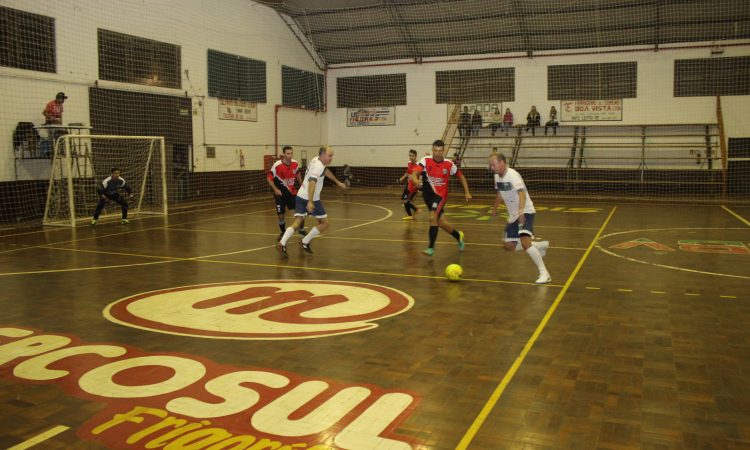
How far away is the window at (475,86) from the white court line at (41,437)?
3087cm

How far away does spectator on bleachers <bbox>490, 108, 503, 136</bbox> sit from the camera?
32625 mm

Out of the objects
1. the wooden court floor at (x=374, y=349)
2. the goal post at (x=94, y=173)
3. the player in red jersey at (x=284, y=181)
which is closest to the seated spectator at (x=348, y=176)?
the goal post at (x=94, y=173)

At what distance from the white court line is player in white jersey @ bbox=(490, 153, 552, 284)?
707 centimetres

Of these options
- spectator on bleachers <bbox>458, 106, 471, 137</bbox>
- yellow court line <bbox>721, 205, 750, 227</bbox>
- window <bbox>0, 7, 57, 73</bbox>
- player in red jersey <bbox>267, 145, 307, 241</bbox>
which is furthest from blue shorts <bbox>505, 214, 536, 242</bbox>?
spectator on bleachers <bbox>458, 106, 471, 137</bbox>

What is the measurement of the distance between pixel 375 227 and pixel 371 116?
19955 millimetres

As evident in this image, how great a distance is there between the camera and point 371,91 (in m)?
36.5

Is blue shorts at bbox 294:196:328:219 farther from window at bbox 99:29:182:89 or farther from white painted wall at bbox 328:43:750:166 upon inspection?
white painted wall at bbox 328:43:750:166

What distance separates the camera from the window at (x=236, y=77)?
2806 cm

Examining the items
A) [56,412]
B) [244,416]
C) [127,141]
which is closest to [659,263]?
[244,416]

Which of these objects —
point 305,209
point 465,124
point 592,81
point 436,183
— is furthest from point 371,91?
point 436,183

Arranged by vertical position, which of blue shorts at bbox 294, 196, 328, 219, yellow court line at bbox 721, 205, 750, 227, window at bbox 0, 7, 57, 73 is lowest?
yellow court line at bbox 721, 205, 750, 227

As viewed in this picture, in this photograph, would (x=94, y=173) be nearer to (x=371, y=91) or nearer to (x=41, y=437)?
(x=41, y=437)

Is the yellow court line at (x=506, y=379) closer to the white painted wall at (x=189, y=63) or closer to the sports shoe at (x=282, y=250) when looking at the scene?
the sports shoe at (x=282, y=250)

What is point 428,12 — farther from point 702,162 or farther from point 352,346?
→ point 352,346
